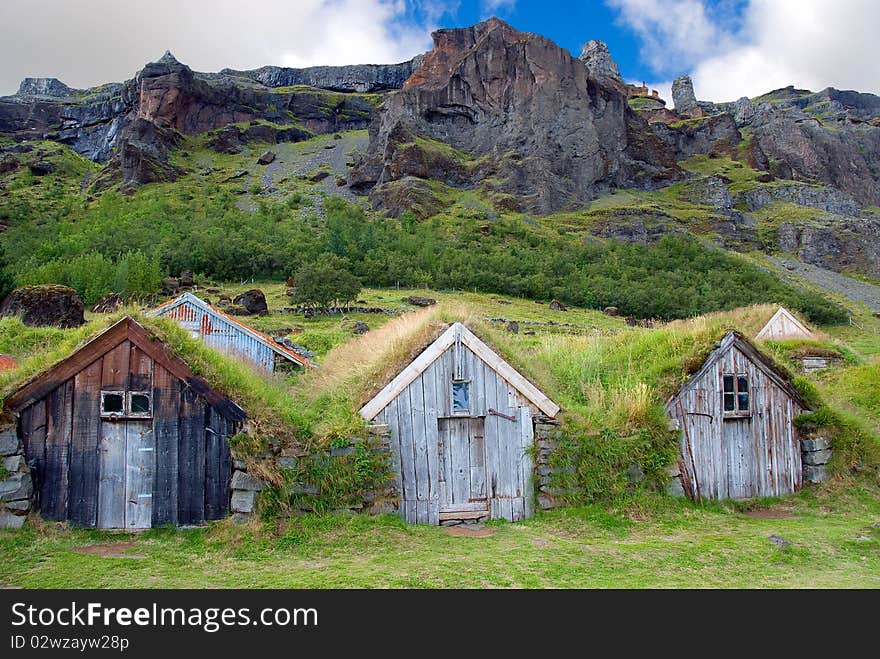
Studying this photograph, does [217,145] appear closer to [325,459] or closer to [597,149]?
[597,149]

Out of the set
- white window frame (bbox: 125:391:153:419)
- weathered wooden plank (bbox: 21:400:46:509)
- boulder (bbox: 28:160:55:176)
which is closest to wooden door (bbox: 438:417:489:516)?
white window frame (bbox: 125:391:153:419)

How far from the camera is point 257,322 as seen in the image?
49281 millimetres

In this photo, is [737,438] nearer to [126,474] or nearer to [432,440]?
[432,440]

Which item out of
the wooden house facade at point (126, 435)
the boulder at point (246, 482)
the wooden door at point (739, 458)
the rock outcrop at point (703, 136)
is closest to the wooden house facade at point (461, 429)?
the boulder at point (246, 482)

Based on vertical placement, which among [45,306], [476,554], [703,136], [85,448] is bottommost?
[476,554]

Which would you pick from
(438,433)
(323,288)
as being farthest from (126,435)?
(323,288)

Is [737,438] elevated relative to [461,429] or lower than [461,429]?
lower

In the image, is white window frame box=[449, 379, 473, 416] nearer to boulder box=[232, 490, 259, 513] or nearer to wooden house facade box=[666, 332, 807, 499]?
boulder box=[232, 490, 259, 513]

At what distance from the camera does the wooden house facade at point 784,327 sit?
83.4 ft

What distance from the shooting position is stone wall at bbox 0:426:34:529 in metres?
9.79

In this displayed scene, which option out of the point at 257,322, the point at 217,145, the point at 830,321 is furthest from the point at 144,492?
the point at 217,145

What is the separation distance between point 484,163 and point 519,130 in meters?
13.6

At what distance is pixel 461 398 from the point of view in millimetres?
12094

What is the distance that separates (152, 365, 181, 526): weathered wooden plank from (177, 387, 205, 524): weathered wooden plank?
88mm
